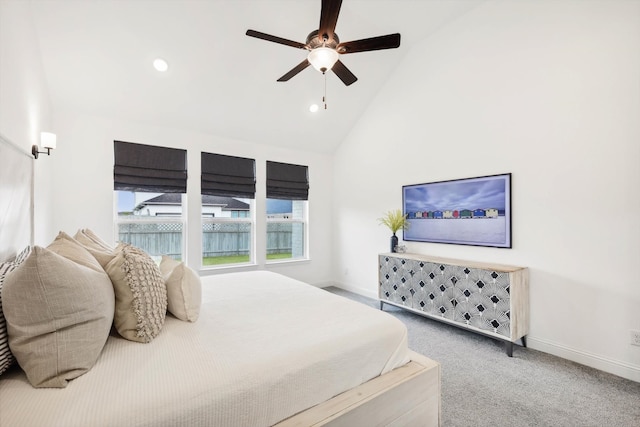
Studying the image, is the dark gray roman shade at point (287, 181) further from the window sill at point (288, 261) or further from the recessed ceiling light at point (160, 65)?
the recessed ceiling light at point (160, 65)

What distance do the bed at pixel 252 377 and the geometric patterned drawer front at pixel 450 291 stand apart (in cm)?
142

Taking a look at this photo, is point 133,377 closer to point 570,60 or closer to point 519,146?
point 519,146

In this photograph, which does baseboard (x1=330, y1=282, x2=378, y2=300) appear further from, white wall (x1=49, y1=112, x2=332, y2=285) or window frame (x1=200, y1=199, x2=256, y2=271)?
window frame (x1=200, y1=199, x2=256, y2=271)

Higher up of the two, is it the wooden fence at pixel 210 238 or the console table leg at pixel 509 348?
the wooden fence at pixel 210 238

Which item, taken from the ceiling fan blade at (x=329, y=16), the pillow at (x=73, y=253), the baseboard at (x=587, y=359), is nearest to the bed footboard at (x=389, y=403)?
the pillow at (x=73, y=253)

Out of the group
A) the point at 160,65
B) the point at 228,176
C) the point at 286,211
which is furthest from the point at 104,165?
the point at 286,211

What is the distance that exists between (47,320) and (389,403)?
1.39 m

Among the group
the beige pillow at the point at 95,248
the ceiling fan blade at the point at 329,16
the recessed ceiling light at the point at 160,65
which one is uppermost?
the recessed ceiling light at the point at 160,65

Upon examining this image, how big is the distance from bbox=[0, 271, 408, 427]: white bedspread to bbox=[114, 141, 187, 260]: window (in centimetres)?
247

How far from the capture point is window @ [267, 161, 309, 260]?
4.64 m

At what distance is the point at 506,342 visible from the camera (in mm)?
2582

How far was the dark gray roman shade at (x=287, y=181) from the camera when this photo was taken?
4586 millimetres

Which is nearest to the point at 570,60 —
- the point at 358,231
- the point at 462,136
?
the point at 462,136

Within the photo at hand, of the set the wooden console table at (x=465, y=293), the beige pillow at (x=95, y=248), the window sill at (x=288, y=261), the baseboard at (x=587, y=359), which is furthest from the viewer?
the window sill at (x=288, y=261)
